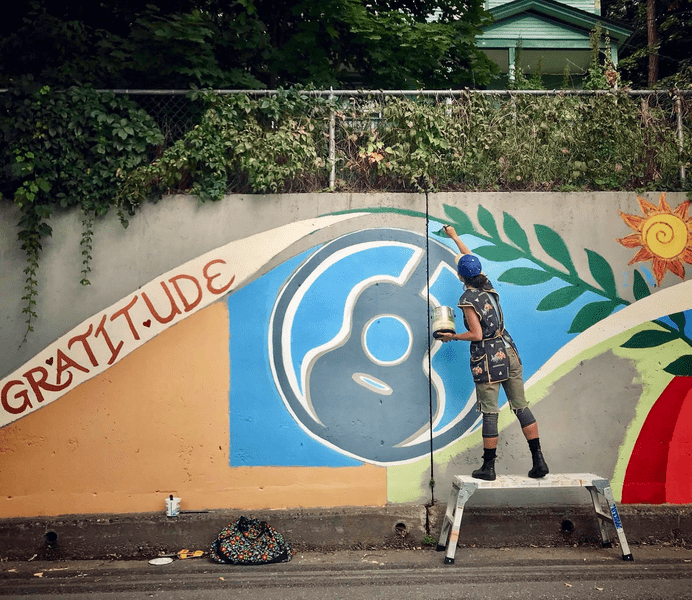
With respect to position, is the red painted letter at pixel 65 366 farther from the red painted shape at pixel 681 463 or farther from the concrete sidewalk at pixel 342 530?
the red painted shape at pixel 681 463

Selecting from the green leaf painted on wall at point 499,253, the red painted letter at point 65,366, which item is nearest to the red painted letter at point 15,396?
the red painted letter at point 65,366

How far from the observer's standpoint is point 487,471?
192 inches

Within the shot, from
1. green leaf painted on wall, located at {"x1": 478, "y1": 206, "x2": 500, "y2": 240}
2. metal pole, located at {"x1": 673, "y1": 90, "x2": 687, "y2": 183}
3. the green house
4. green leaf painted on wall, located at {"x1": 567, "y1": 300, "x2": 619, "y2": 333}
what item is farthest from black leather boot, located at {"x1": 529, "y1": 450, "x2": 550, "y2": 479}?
the green house

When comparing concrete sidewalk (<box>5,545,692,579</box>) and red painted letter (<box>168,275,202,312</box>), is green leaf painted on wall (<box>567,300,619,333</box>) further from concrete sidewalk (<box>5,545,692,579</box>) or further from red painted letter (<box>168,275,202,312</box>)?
red painted letter (<box>168,275,202,312</box>)

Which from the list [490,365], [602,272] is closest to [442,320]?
[490,365]

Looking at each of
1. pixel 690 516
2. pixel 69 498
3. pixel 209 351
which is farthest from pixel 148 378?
pixel 690 516

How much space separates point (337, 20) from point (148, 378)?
513 centimetres

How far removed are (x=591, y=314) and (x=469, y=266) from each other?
1331 millimetres

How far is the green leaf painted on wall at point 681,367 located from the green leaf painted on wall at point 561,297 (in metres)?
1.04

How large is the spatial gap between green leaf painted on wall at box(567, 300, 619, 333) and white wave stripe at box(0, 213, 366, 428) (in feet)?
7.60

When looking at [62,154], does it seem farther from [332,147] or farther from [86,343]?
[332,147]

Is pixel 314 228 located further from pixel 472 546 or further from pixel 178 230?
pixel 472 546

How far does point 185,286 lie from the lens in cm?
536

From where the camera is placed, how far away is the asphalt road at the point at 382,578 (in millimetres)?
4254
